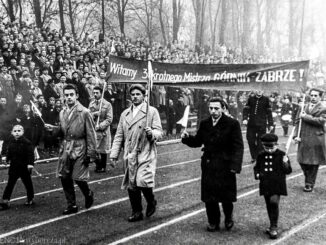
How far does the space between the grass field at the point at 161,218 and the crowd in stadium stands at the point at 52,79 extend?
3.35 metres

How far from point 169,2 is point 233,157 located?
139 ft

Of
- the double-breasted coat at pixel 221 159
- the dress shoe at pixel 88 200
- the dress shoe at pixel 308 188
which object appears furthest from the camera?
the dress shoe at pixel 308 188

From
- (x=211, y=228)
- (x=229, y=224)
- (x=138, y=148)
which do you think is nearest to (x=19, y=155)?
(x=138, y=148)

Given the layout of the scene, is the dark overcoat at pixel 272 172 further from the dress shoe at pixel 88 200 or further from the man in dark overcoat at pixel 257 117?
the man in dark overcoat at pixel 257 117

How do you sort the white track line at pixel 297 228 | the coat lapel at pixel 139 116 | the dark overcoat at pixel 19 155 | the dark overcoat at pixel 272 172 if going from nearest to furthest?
1. the white track line at pixel 297 228
2. the dark overcoat at pixel 272 172
3. the coat lapel at pixel 139 116
4. the dark overcoat at pixel 19 155

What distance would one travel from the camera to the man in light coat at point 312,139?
9195mm

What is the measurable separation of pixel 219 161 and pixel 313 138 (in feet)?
11.7

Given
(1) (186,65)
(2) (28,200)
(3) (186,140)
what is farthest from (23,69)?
(3) (186,140)

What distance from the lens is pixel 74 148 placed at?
24.8 ft

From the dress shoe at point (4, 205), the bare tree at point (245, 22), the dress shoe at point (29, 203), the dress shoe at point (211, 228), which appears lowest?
the dress shoe at point (29, 203)

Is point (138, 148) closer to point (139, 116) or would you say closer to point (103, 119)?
point (139, 116)

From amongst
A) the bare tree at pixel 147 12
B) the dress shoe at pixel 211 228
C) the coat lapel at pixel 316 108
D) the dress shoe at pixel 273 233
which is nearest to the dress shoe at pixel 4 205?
the dress shoe at pixel 211 228

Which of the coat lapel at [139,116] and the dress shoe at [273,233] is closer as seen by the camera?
the dress shoe at [273,233]

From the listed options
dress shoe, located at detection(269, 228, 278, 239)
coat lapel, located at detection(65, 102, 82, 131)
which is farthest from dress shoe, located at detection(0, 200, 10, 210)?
dress shoe, located at detection(269, 228, 278, 239)
